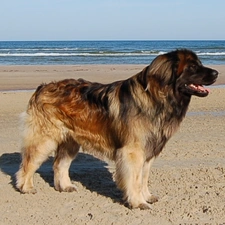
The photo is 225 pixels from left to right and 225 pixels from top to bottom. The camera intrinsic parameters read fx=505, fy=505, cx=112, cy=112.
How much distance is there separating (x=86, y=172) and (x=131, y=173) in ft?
5.97

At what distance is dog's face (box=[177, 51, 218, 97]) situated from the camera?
5805 millimetres

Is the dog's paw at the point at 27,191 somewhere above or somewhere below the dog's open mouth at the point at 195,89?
below

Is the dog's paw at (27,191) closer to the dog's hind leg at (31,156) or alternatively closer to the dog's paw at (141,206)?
the dog's hind leg at (31,156)

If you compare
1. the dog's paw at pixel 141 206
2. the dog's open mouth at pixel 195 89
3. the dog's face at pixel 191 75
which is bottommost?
the dog's paw at pixel 141 206

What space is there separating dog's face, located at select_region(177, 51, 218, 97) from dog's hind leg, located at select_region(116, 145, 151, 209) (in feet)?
3.02

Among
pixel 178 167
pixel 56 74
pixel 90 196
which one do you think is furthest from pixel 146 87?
pixel 56 74

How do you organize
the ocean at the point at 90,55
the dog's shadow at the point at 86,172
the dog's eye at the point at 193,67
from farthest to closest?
1. the ocean at the point at 90,55
2. the dog's shadow at the point at 86,172
3. the dog's eye at the point at 193,67

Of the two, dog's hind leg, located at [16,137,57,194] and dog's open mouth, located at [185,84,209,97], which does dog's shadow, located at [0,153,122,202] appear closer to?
dog's hind leg, located at [16,137,57,194]

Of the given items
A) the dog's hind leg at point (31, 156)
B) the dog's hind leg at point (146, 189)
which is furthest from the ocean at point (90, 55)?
the dog's hind leg at point (146, 189)

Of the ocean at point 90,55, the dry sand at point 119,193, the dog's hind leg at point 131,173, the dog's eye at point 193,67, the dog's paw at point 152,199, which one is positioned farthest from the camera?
the ocean at point 90,55

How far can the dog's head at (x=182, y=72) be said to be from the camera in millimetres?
5801

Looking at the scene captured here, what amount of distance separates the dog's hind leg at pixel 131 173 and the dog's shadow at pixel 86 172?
374 millimetres

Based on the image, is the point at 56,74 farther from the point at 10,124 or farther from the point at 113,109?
the point at 113,109

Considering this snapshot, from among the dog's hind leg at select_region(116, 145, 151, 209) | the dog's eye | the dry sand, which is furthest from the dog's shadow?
the dog's eye
